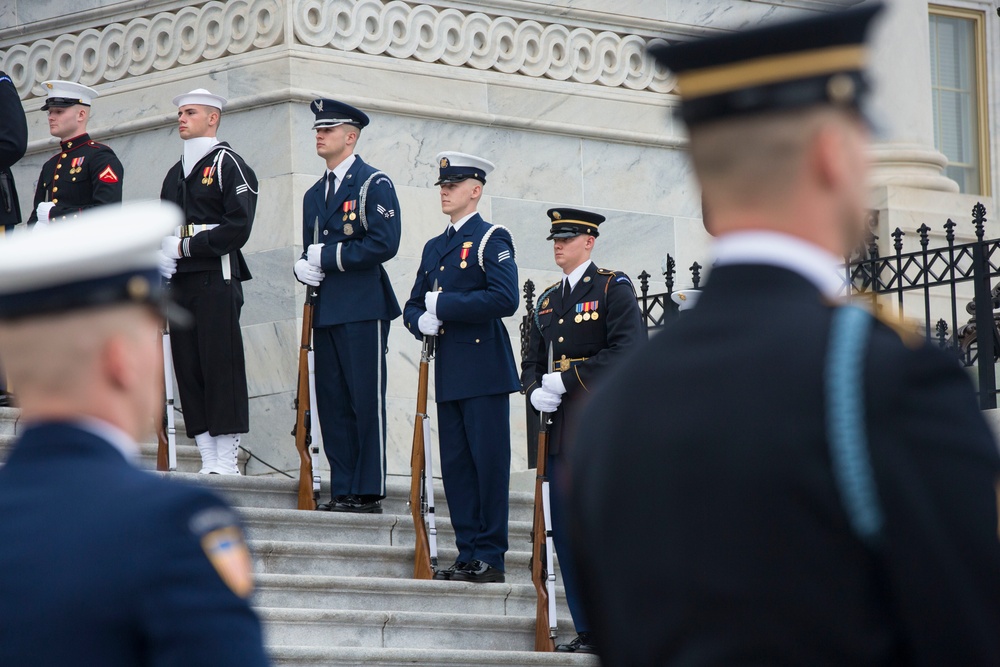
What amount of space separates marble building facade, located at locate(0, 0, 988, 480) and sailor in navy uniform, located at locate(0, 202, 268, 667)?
831 cm

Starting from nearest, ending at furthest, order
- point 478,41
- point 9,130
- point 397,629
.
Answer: point 397,629
point 9,130
point 478,41

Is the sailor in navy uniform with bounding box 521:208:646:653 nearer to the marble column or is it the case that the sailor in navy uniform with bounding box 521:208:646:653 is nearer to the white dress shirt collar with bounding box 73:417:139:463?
the marble column

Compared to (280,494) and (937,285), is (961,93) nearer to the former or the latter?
(937,285)

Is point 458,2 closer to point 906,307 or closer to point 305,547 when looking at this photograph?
point 906,307

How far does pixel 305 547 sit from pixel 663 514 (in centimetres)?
620

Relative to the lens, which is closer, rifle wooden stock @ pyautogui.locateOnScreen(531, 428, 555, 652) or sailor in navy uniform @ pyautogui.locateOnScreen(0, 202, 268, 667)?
sailor in navy uniform @ pyautogui.locateOnScreen(0, 202, 268, 667)

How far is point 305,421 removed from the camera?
9117 millimetres

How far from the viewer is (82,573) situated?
2.14 metres

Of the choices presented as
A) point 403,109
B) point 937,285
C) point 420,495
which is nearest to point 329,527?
point 420,495

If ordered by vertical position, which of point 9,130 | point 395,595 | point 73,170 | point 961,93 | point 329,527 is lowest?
point 395,595

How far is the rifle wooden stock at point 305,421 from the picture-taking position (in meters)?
8.91

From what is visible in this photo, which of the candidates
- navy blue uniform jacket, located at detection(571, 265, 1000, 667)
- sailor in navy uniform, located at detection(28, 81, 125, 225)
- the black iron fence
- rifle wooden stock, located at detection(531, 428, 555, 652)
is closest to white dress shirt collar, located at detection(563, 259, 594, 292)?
rifle wooden stock, located at detection(531, 428, 555, 652)

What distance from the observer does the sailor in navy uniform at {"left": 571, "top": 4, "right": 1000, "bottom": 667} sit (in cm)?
184

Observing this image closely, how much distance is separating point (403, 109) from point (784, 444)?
9715 mm
